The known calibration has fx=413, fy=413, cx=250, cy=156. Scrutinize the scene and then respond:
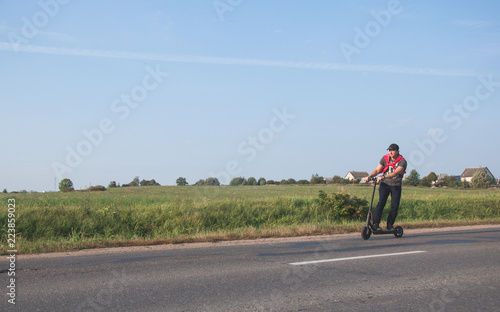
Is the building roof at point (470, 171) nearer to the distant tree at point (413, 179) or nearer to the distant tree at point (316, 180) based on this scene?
the distant tree at point (413, 179)

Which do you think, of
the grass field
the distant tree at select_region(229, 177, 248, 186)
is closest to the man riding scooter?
the grass field

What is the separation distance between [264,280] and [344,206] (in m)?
11.8

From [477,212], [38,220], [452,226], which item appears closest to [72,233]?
[38,220]

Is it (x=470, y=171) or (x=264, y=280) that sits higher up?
(x=470, y=171)

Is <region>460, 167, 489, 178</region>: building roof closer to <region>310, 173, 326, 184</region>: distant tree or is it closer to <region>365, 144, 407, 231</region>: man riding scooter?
<region>310, 173, 326, 184</region>: distant tree

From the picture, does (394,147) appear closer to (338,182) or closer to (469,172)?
(338,182)

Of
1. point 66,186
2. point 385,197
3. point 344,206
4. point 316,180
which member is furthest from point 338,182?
point 385,197

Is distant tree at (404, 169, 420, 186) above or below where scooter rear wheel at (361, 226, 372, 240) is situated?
above

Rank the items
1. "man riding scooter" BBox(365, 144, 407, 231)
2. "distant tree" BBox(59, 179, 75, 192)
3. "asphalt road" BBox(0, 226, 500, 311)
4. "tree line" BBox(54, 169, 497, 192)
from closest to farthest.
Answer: "asphalt road" BBox(0, 226, 500, 311) < "man riding scooter" BBox(365, 144, 407, 231) < "distant tree" BBox(59, 179, 75, 192) < "tree line" BBox(54, 169, 497, 192)

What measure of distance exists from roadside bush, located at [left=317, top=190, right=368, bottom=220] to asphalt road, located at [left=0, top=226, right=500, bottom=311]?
8240 millimetres

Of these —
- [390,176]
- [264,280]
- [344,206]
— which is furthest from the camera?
[344,206]

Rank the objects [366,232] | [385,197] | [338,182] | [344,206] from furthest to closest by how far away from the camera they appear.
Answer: [338,182], [344,206], [385,197], [366,232]

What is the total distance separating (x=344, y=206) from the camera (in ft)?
54.5

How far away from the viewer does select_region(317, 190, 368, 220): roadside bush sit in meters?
16.5
